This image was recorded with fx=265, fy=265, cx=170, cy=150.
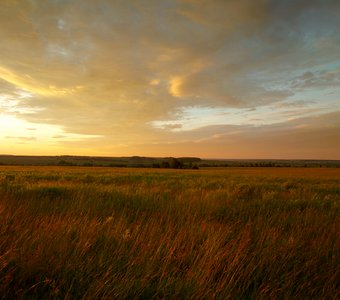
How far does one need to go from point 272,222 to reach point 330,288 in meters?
2.58

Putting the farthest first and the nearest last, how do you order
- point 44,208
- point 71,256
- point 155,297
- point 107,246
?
point 44,208, point 107,246, point 71,256, point 155,297

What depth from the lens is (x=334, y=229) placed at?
4.63 metres

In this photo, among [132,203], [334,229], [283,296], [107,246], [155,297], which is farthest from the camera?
[132,203]

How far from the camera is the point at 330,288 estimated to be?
113 inches

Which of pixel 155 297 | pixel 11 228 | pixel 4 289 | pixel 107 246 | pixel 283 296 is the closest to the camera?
pixel 4 289

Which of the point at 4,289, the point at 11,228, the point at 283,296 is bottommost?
the point at 283,296

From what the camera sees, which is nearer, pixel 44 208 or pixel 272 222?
pixel 272 222

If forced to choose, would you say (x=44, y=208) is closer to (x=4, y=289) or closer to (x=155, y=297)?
(x=4, y=289)

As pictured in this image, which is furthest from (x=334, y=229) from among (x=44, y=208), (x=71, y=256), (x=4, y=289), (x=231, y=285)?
(x=44, y=208)

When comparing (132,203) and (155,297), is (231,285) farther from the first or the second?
(132,203)

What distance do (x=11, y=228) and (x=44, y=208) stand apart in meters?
2.55

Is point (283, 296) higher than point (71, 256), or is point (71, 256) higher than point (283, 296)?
point (71, 256)

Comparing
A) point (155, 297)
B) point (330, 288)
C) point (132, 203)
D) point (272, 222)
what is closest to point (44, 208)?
point (132, 203)

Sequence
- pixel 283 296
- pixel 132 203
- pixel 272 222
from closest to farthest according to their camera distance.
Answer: pixel 283 296, pixel 272 222, pixel 132 203
